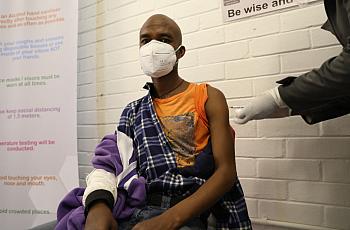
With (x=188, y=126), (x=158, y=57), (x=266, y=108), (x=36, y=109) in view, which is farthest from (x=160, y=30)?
(x=36, y=109)

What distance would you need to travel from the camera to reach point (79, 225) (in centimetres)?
97

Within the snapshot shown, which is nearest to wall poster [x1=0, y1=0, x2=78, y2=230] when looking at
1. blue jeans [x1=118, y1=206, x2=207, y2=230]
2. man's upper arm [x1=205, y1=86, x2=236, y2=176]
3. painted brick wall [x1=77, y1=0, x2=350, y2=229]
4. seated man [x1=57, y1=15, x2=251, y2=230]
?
painted brick wall [x1=77, y1=0, x2=350, y2=229]

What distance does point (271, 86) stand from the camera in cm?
138

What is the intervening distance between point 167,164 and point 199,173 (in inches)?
4.3

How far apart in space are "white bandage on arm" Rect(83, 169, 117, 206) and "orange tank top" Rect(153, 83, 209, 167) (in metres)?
0.23

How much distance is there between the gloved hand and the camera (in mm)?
993

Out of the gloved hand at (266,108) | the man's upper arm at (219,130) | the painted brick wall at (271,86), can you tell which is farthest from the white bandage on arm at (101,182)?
the painted brick wall at (271,86)

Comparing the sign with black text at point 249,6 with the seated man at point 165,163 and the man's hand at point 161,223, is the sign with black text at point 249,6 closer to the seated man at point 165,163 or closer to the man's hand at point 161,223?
the seated man at point 165,163

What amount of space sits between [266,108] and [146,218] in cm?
52

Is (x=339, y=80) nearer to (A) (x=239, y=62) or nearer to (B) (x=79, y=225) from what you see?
(A) (x=239, y=62)

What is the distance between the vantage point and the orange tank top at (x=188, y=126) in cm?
108

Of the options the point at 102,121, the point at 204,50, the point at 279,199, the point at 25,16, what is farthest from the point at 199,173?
the point at 25,16

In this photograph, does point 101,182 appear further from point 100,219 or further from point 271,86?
point 271,86

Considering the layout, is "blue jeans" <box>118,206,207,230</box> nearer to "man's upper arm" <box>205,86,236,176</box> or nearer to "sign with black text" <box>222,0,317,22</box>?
"man's upper arm" <box>205,86,236,176</box>
